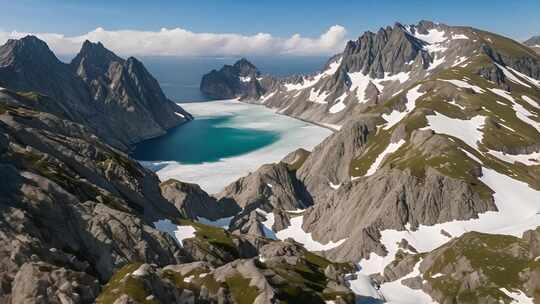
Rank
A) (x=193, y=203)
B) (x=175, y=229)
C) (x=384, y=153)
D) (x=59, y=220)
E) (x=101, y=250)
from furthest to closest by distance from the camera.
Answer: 1. (x=384, y=153)
2. (x=193, y=203)
3. (x=175, y=229)
4. (x=101, y=250)
5. (x=59, y=220)

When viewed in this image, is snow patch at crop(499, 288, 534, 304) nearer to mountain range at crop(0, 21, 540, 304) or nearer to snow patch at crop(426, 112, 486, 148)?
mountain range at crop(0, 21, 540, 304)

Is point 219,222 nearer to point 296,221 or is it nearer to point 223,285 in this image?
point 296,221

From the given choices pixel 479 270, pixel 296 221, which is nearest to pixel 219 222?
pixel 296 221

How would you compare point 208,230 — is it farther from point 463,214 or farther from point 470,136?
point 470,136

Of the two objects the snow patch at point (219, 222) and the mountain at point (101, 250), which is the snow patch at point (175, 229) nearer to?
the mountain at point (101, 250)

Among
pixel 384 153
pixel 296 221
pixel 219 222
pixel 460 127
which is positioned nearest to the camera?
pixel 296 221

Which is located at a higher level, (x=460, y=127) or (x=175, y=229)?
(x=460, y=127)

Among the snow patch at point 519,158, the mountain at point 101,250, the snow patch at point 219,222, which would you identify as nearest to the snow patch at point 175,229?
the mountain at point 101,250

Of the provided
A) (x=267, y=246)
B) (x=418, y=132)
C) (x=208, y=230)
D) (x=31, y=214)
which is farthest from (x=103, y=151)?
(x=418, y=132)
